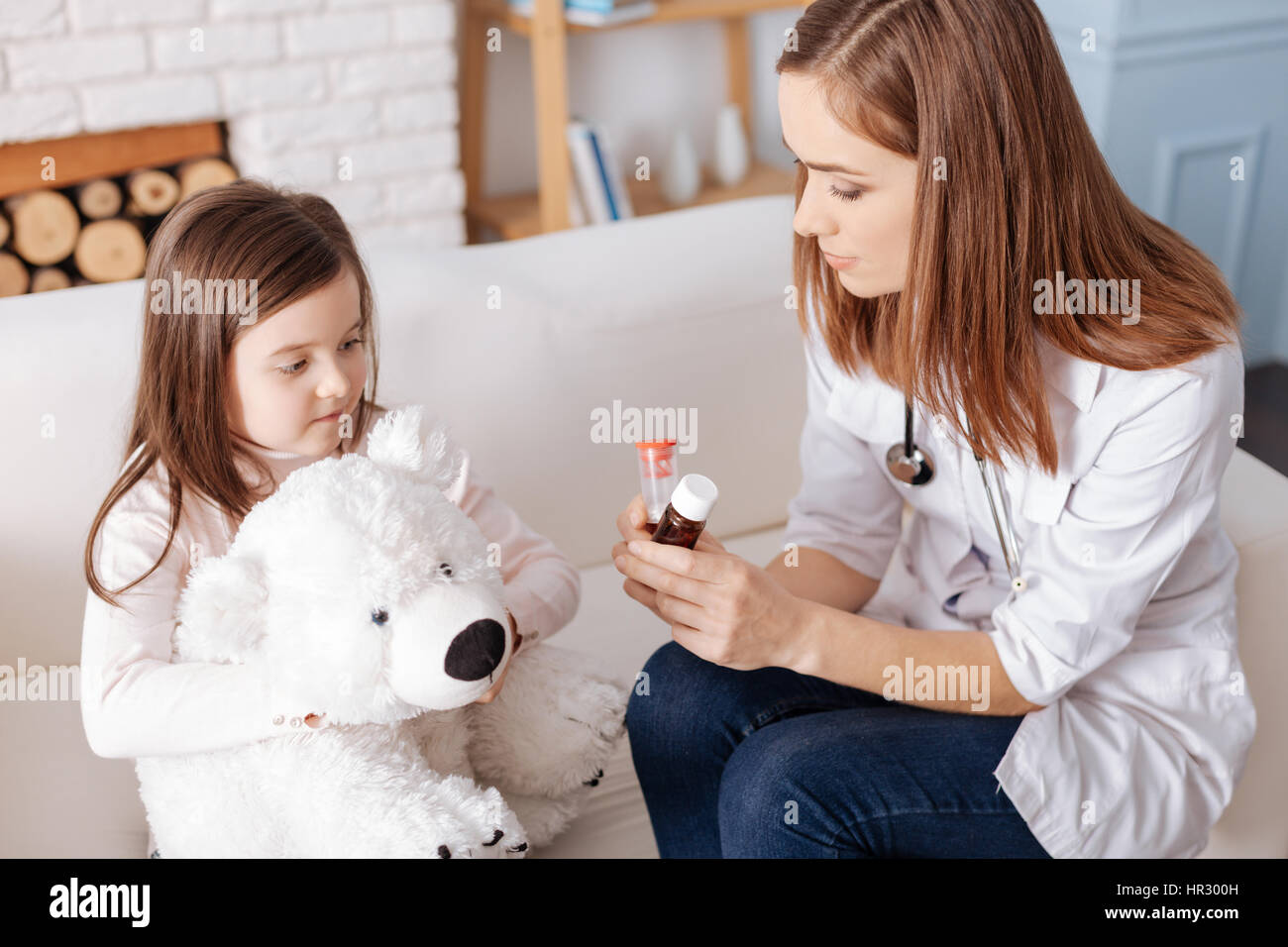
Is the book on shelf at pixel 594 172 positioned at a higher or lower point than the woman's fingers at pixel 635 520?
higher

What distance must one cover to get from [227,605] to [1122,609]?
2.32 ft

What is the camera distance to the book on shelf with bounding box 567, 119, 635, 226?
2.46 m

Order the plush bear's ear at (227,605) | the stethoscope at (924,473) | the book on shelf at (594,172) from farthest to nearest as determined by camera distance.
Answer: the book on shelf at (594,172) < the stethoscope at (924,473) < the plush bear's ear at (227,605)

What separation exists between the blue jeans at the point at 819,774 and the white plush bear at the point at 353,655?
0.22 meters

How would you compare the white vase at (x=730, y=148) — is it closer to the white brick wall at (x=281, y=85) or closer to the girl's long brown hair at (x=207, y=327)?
the white brick wall at (x=281, y=85)

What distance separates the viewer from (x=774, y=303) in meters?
1.54

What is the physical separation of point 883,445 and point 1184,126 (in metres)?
1.81

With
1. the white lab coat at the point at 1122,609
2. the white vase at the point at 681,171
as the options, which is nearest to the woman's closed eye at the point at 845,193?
the white lab coat at the point at 1122,609

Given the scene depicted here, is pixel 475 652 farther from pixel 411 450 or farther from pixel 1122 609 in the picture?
pixel 1122 609

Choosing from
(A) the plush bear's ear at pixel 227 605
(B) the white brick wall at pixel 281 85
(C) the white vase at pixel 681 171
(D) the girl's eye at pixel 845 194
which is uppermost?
(B) the white brick wall at pixel 281 85

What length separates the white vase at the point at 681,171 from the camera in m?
2.68

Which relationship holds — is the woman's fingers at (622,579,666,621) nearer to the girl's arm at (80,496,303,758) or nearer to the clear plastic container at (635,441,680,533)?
the clear plastic container at (635,441,680,533)
